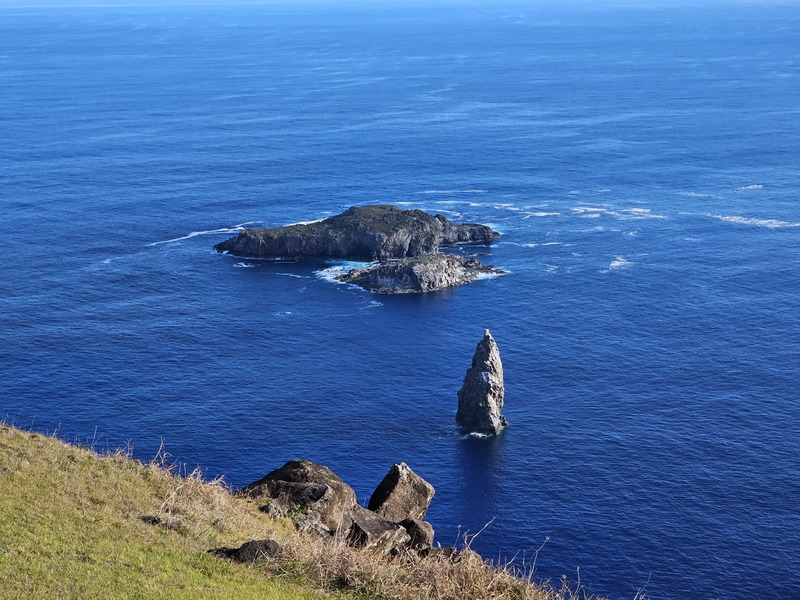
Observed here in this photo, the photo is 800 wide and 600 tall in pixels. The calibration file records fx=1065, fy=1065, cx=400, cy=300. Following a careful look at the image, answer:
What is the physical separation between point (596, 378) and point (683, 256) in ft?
188

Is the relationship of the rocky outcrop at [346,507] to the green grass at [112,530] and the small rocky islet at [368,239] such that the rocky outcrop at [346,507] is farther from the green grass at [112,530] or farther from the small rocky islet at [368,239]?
the small rocky islet at [368,239]

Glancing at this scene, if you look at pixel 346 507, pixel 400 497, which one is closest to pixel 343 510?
pixel 346 507

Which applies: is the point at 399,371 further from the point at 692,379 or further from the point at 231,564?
the point at 231,564

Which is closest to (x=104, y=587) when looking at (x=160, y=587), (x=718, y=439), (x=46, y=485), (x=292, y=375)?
(x=160, y=587)

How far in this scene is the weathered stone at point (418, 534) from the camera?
44.9 m

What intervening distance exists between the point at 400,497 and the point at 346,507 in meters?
5.54

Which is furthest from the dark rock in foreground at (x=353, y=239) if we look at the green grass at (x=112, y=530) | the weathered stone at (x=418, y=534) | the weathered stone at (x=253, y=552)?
the weathered stone at (x=253, y=552)

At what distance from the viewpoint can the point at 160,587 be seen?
35062 mm

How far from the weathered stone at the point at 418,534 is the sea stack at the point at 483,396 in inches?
3088

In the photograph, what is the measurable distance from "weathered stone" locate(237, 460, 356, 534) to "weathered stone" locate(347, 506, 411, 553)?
1.88 feet

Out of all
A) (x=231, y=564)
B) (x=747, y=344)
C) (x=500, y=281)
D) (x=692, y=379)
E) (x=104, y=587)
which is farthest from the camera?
(x=500, y=281)

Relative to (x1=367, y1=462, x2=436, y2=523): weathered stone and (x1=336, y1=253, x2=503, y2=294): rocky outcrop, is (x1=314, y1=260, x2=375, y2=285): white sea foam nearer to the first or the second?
(x1=336, y1=253, x2=503, y2=294): rocky outcrop

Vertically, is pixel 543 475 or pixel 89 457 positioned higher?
pixel 89 457

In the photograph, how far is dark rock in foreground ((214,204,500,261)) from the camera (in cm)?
19088
